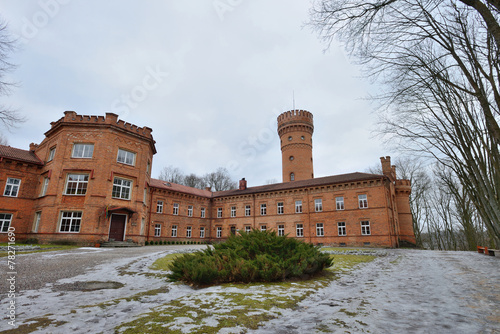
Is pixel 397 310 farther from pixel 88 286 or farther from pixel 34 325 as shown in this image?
pixel 88 286

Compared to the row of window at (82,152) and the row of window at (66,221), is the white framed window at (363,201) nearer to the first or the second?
the row of window at (82,152)

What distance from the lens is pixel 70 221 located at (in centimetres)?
2048

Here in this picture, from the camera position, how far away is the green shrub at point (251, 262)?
5750 mm

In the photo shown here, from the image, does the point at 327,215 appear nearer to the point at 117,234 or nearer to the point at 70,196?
the point at 117,234

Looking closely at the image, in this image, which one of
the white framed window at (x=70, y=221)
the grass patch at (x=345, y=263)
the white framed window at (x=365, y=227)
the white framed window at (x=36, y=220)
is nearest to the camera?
the grass patch at (x=345, y=263)

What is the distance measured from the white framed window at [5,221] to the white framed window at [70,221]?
14.8 feet

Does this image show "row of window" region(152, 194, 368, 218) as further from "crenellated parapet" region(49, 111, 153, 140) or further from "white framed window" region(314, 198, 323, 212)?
"crenellated parapet" region(49, 111, 153, 140)

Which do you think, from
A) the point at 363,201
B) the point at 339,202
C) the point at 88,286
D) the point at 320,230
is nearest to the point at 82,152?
the point at 88,286

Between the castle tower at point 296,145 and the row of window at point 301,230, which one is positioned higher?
the castle tower at point 296,145

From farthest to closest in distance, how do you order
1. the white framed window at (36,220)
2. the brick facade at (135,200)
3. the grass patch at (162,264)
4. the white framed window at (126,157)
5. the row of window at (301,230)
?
the row of window at (301,230) → the white framed window at (126,157) → the white framed window at (36,220) → the brick facade at (135,200) → the grass patch at (162,264)

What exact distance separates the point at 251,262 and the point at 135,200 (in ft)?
68.1

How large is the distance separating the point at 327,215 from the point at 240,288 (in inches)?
1024

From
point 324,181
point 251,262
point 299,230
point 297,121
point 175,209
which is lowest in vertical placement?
point 251,262

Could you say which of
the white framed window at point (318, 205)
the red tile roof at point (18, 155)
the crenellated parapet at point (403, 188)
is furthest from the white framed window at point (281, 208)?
the red tile roof at point (18, 155)
